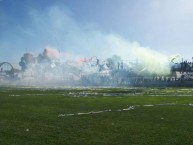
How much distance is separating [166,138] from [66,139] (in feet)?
20.4

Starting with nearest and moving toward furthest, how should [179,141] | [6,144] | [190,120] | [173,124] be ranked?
[6,144] → [179,141] → [173,124] → [190,120]

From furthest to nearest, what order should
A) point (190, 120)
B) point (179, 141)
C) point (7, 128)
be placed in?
point (190, 120)
point (7, 128)
point (179, 141)

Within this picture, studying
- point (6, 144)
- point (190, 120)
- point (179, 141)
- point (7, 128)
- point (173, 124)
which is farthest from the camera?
point (190, 120)

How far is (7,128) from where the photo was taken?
26.3 metres

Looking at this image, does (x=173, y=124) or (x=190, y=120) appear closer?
(x=173, y=124)

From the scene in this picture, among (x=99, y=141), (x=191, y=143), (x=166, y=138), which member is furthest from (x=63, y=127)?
(x=191, y=143)

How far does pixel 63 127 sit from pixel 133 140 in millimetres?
6589

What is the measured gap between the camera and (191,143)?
2134cm

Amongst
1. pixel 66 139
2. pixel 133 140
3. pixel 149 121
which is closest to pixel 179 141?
pixel 133 140

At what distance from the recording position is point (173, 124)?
29016 mm

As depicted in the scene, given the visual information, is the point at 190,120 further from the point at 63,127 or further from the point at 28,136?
the point at 28,136

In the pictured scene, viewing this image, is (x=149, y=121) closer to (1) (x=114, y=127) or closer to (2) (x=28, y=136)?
(1) (x=114, y=127)

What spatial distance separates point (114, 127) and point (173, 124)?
5151 millimetres

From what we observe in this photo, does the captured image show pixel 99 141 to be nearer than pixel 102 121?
Yes
